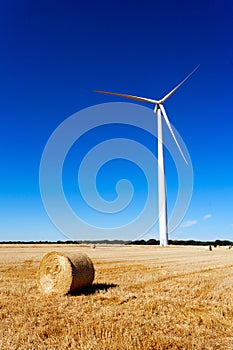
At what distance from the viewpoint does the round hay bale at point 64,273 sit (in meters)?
11.0

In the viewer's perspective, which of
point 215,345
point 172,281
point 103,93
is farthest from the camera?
point 103,93

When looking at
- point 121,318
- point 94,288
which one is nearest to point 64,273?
point 94,288

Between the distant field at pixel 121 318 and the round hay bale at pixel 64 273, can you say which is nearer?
the distant field at pixel 121 318

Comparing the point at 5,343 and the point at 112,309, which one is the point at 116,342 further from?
the point at 112,309

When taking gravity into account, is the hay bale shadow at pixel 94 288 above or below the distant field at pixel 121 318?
above

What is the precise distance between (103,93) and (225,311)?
38.2m

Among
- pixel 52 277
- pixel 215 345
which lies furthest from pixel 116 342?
pixel 52 277

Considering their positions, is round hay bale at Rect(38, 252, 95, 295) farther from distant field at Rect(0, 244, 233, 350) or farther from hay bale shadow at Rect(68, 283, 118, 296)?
distant field at Rect(0, 244, 233, 350)

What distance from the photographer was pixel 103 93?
4394 centimetres

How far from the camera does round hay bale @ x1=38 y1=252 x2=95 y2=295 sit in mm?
10977

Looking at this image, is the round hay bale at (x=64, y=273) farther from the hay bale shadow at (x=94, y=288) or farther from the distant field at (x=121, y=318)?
the distant field at (x=121, y=318)

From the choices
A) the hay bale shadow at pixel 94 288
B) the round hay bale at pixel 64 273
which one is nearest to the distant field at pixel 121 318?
the hay bale shadow at pixel 94 288

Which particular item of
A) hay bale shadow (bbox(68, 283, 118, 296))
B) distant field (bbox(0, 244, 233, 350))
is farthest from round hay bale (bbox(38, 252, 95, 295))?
distant field (bbox(0, 244, 233, 350))

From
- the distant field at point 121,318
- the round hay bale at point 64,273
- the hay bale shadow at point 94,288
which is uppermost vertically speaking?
the round hay bale at point 64,273
